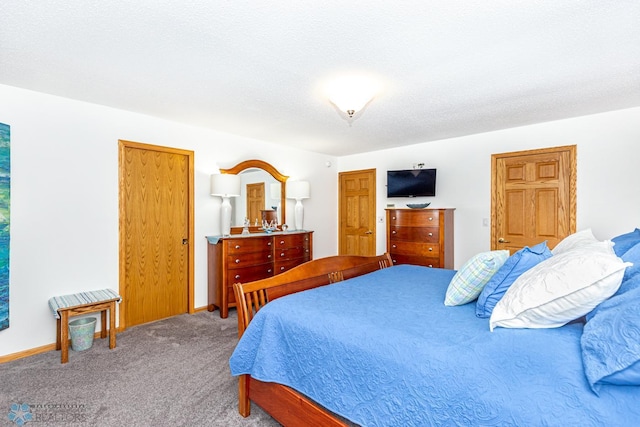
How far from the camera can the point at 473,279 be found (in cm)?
176

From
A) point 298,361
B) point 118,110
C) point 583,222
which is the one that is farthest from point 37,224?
point 583,222

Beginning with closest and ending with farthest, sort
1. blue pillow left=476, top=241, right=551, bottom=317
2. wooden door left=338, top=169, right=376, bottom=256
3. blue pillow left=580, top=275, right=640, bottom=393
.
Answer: blue pillow left=580, top=275, right=640, bottom=393 < blue pillow left=476, top=241, right=551, bottom=317 < wooden door left=338, top=169, right=376, bottom=256

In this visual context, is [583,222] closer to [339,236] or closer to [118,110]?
[339,236]

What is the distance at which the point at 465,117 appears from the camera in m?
3.63

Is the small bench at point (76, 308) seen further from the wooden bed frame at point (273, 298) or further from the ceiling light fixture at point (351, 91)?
the ceiling light fixture at point (351, 91)

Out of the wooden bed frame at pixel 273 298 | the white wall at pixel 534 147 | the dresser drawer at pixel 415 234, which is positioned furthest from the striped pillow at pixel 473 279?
the white wall at pixel 534 147

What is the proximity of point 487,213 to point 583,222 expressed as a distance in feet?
3.34

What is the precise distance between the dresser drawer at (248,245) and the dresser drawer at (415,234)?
186cm

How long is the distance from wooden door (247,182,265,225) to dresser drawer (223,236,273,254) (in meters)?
0.53

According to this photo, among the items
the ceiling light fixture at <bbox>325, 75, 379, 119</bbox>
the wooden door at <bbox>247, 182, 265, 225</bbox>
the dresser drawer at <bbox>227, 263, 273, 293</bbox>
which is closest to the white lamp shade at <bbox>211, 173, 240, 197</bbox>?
the wooden door at <bbox>247, 182, 265, 225</bbox>

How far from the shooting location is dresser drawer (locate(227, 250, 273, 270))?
3.81 meters

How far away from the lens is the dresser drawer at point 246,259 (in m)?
3.81

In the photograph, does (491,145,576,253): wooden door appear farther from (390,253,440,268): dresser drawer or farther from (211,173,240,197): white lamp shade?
(211,173,240,197): white lamp shade

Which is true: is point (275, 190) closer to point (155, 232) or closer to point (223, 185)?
point (223, 185)
